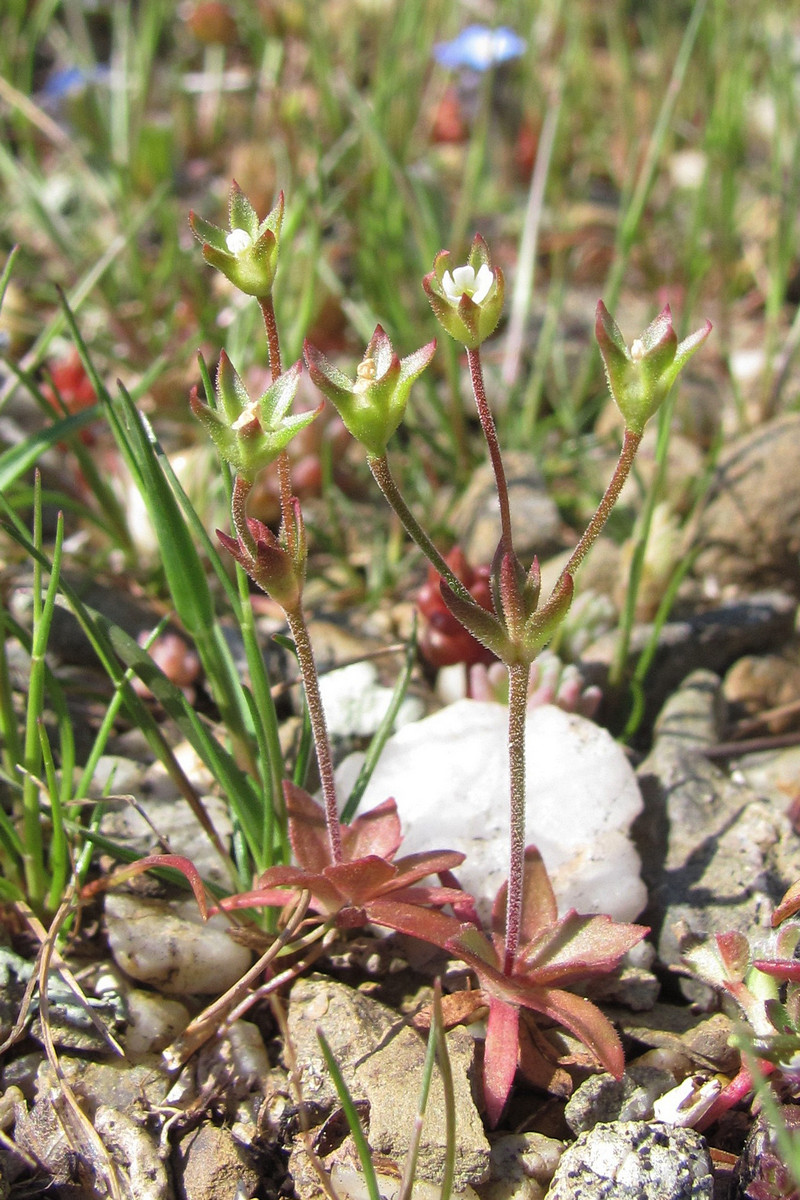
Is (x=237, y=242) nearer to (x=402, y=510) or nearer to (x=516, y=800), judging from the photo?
(x=402, y=510)

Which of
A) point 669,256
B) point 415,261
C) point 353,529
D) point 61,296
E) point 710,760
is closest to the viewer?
point 61,296

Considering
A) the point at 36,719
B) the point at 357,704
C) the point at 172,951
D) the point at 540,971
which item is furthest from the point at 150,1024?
the point at 357,704

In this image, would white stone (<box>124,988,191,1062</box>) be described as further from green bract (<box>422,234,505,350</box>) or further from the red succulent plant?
green bract (<box>422,234,505,350</box>)

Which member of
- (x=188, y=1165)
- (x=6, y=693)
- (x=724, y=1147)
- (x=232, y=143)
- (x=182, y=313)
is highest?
(x=232, y=143)

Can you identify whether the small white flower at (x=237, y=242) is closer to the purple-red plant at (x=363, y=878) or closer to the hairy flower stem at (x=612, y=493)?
the hairy flower stem at (x=612, y=493)

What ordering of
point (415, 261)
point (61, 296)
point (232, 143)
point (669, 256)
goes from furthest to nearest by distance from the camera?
point (232, 143) < point (669, 256) < point (415, 261) < point (61, 296)

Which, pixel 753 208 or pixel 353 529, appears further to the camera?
pixel 753 208

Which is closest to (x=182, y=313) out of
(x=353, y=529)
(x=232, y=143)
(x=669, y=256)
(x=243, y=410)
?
(x=353, y=529)

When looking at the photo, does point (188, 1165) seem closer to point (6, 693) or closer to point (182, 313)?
point (6, 693)

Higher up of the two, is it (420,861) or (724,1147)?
(420,861)
